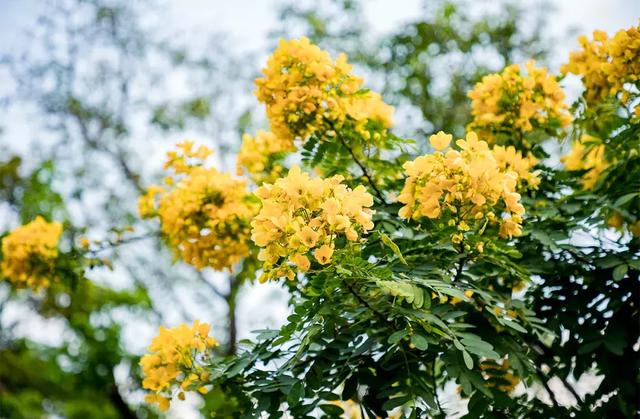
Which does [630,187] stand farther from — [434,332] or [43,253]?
[43,253]

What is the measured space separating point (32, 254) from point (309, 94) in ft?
8.79

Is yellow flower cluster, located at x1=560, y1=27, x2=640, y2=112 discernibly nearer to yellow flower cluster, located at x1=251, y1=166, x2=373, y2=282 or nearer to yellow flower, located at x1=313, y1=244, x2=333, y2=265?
yellow flower cluster, located at x1=251, y1=166, x2=373, y2=282

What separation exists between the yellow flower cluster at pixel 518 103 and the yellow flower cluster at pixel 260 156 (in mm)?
1181

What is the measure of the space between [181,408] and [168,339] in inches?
407

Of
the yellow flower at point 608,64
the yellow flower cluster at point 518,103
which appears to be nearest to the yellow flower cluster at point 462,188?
the yellow flower cluster at point 518,103

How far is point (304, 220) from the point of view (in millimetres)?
2143

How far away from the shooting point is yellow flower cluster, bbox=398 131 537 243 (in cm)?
231

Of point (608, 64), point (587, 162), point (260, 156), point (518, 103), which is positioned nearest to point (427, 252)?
point (518, 103)

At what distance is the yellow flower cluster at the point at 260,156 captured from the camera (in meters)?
3.97

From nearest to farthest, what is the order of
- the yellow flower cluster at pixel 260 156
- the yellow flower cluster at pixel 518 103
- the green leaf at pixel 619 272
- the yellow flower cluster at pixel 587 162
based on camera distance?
the green leaf at pixel 619 272 → the yellow flower cluster at pixel 518 103 → the yellow flower cluster at pixel 587 162 → the yellow flower cluster at pixel 260 156

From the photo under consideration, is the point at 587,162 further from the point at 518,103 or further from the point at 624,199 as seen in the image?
the point at 624,199

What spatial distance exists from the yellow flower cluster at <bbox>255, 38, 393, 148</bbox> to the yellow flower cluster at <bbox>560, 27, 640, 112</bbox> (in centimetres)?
116

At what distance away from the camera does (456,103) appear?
7.92 meters

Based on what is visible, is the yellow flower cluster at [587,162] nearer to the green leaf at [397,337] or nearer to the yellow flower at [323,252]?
the green leaf at [397,337]
